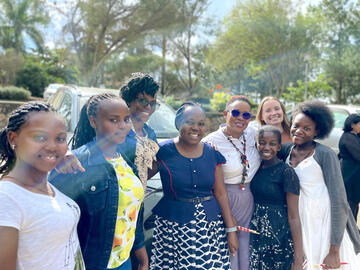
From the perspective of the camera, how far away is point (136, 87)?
92.1 inches

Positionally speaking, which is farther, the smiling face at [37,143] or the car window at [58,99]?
the car window at [58,99]

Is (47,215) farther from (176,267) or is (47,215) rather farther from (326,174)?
(326,174)

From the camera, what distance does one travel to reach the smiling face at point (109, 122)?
1.78 metres

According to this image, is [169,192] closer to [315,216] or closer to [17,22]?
[315,216]

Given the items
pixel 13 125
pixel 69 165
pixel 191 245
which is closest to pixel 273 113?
pixel 191 245

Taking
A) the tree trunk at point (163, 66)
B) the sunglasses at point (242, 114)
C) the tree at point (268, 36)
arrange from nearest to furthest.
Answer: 1. the sunglasses at point (242, 114)
2. the tree at point (268, 36)
3. the tree trunk at point (163, 66)

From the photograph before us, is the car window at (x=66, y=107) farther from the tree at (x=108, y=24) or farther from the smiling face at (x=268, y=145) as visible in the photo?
the tree at (x=108, y=24)

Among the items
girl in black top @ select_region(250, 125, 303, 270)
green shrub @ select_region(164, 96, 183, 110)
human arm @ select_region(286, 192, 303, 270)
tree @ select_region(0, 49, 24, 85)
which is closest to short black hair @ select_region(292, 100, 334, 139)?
girl in black top @ select_region(250, 125, 303, 270)

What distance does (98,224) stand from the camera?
1.70 meters

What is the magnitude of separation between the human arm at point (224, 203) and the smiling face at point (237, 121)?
41 centimetres

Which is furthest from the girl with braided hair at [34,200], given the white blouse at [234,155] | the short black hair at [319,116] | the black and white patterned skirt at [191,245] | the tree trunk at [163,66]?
the tree trunk at [163,66]

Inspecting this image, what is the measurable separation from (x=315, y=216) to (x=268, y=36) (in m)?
19.2

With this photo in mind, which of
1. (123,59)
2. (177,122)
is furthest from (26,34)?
(177,122)

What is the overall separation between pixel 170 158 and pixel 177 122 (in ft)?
0.92
